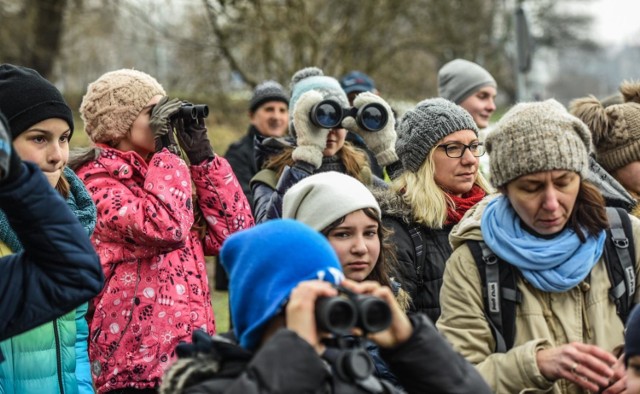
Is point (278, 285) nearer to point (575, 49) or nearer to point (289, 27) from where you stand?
point (289, 27)

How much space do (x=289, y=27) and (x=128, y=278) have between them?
9.39m

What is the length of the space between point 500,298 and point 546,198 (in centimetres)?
38

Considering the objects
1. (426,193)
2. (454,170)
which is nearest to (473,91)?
(454,170)

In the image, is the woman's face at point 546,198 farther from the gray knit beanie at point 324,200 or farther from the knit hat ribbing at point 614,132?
the knit hat ribbing at point 614,132

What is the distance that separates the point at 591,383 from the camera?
330cm

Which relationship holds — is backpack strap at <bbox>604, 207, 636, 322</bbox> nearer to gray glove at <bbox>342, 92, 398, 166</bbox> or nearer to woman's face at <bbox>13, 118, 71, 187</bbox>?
woman's face at <bbox>13, 118, 71, 187</bbox>

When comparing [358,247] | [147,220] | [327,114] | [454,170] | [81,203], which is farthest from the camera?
[327,114]

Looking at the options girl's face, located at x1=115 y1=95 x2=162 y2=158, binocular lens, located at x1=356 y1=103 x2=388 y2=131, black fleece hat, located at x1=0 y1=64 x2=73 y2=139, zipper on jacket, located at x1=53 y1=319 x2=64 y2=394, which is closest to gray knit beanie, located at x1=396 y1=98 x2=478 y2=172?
binocular lens, located at x1=356 y1=103 x2=388 y2=131

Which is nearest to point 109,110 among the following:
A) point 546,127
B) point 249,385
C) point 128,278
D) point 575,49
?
point 128,278

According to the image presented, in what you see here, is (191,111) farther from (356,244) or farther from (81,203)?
(356,244)

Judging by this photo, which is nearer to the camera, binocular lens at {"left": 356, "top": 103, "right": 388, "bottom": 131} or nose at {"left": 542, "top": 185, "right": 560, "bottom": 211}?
nose at {"left": 542, "top": 185, "right": 560, "bottom": 211}

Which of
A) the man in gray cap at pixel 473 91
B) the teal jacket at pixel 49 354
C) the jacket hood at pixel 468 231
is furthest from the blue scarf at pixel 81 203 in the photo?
the man in gray cap at pixel 473 91

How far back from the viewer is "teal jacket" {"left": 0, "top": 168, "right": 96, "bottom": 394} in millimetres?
4258

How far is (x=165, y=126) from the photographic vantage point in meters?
5.04
